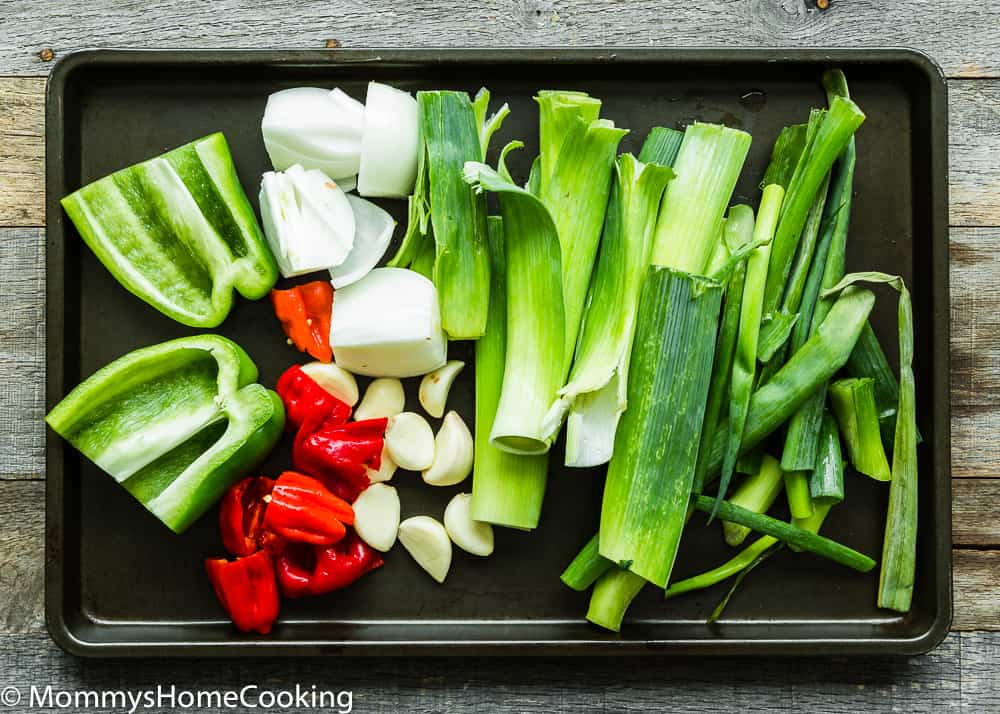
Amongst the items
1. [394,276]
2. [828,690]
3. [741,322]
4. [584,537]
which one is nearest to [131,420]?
[394,276]

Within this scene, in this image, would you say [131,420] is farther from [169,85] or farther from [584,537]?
[584,537]

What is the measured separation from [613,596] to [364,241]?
83 centimetres

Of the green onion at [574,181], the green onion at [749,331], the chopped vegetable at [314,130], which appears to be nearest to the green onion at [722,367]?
the green onion at [749,331]

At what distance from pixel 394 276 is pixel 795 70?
2.94 ft

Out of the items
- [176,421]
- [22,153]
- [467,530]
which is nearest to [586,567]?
[467,530]

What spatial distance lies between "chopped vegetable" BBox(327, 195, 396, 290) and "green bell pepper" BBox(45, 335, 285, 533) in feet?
0.81

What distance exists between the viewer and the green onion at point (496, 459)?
5.26 ft

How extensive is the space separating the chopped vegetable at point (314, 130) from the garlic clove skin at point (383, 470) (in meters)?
0.56

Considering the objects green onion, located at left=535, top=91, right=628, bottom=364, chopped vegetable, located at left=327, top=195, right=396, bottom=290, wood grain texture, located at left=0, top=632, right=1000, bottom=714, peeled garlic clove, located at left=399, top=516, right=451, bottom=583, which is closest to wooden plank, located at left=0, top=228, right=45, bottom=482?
wood grain texture, located at left=0, top=632, right=1000, bottom=714

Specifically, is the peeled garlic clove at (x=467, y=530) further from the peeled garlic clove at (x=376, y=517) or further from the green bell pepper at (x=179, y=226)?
the green bell pepper at (x=179, y=226)

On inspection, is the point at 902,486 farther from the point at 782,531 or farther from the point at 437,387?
the point at 437,387

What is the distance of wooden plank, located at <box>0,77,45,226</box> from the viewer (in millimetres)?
1746

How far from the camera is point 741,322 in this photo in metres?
1.60

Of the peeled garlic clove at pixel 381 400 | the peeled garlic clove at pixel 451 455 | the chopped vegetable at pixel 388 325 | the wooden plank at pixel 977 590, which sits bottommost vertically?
the wooden plank at pixel 977 590
